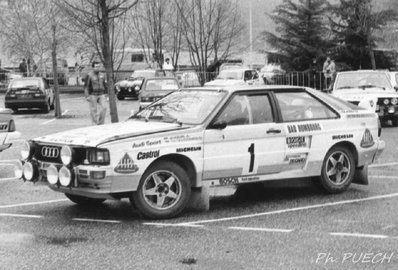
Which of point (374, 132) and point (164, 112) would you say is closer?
point (164, 112)

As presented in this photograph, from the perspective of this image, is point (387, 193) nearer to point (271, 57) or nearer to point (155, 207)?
point (155, 207)

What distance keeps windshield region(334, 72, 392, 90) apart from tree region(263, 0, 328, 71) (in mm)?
14819

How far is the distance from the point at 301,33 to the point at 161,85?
13030 millimetres

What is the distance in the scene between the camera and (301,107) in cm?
895

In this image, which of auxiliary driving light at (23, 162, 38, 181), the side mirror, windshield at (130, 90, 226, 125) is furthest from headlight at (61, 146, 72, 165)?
the side mirror

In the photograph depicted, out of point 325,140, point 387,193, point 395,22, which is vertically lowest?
point 387,193

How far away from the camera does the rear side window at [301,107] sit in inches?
346

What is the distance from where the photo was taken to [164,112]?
8.56m

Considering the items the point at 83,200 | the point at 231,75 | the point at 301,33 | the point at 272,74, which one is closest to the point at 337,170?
the point at 83,200

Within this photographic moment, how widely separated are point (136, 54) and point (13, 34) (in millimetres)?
10917

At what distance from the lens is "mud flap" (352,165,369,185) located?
9406 millimetres

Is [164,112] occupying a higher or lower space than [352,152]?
higher

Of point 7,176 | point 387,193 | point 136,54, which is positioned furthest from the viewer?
point 136,54

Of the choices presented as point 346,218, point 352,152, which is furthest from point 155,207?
point 352,152
